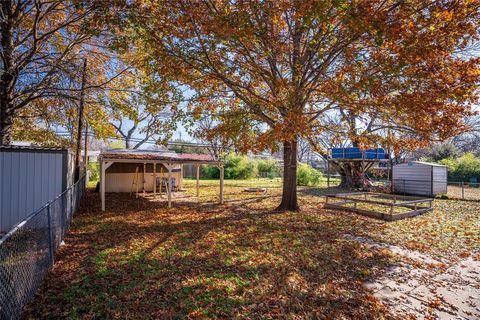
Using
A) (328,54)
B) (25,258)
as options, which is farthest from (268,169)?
(25,258)

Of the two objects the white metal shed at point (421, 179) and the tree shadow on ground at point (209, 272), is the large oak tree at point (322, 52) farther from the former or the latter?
the white metal shed at point (421, 179)

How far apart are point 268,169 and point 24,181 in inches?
1193

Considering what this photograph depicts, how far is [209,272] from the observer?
4367 millimetres

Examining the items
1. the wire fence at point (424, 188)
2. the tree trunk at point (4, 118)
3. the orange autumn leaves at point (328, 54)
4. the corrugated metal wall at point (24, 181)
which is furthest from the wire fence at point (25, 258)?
the wire fence at point (424, 188)

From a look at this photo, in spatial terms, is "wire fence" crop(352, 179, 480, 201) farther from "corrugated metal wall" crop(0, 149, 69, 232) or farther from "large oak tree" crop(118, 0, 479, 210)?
"corrugated metal wall" crop(0, 149, 69, 232)

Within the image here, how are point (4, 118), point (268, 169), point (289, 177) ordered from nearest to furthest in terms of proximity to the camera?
point (4, 118) < point (289, 177) < point (268, 169)

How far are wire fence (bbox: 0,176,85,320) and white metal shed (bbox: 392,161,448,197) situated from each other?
1844 centimetres

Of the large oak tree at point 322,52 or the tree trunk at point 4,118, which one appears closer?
the large oak tree at point 322,52

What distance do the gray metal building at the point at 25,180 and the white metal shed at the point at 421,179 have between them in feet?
60.4

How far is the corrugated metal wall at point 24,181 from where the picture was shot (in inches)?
261

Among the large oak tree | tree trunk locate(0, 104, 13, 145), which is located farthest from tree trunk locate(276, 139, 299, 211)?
tree trunk locate(0, 104, 13, 145)

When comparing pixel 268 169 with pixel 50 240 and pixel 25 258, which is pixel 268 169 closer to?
pixel 50 240

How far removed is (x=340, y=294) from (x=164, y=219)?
5.99 m

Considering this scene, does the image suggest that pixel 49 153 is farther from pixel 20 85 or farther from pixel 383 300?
pixel 383 300
